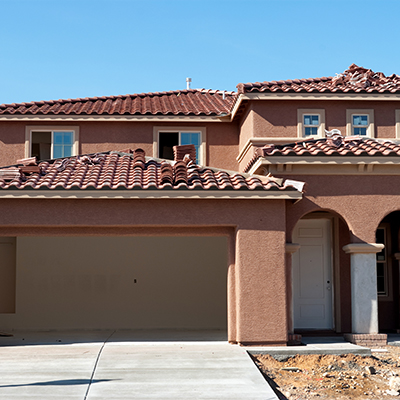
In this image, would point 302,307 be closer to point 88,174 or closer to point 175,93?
point 88,174

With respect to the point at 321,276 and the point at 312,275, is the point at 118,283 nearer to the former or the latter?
the point at 312,275

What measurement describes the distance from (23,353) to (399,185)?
29.3ft

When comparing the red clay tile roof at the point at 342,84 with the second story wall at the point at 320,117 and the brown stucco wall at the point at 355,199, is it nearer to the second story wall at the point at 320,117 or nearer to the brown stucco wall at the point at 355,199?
the second story wall at the point at 320,117

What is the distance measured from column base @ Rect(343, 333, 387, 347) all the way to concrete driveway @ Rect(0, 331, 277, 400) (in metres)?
2.79

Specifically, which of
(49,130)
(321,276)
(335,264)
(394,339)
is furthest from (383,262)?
(49,130)

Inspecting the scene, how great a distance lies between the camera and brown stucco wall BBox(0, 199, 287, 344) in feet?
41.0

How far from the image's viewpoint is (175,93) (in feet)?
73.0

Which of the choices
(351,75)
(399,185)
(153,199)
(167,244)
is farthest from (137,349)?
(351,75)

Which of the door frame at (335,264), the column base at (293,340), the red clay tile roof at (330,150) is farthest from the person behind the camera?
the door frame at (335,264)

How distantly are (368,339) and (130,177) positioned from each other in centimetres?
631

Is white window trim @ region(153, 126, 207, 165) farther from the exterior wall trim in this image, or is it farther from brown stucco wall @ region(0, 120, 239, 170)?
the exterior wall trim

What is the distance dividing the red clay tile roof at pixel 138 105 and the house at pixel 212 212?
93 millimetres

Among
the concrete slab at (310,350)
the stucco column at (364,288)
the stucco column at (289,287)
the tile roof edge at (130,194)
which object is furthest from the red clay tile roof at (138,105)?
the concrete slab at (310,350)

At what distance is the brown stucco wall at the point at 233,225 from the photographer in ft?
41.0
